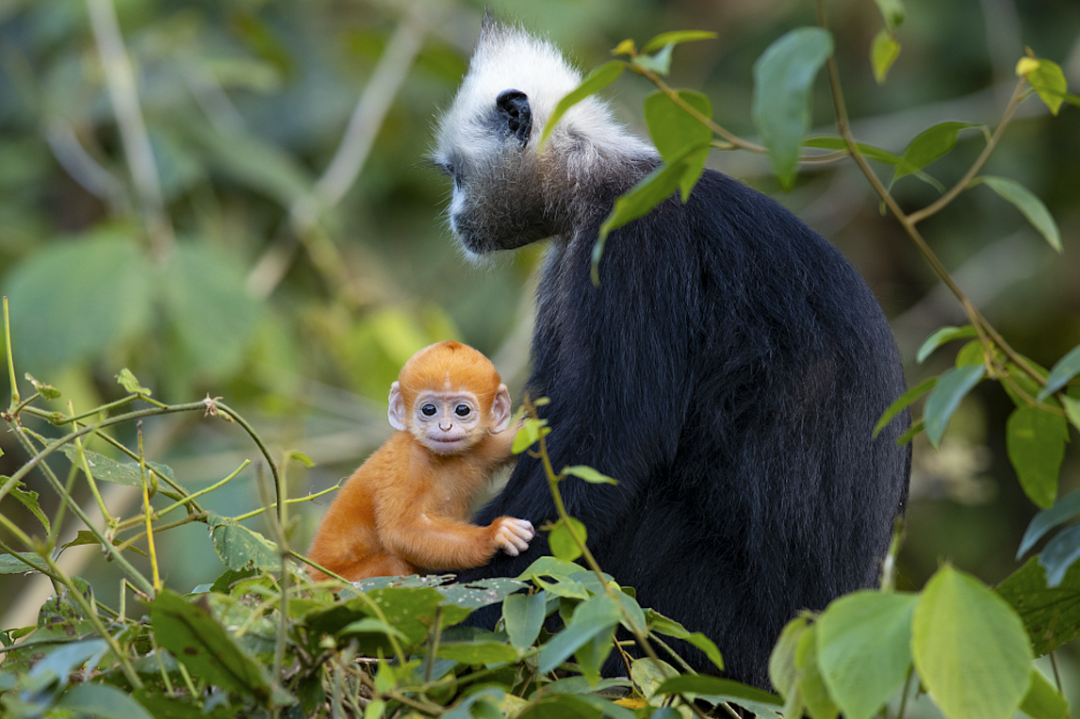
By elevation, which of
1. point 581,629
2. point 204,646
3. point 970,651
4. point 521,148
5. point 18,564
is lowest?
point 18,564

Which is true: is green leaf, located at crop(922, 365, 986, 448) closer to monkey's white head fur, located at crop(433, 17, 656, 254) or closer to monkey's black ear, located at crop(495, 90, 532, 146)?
monkey's white head fur, located at crop(433, 17, 656, 254)

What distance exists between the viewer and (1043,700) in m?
1.26

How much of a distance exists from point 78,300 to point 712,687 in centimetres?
308

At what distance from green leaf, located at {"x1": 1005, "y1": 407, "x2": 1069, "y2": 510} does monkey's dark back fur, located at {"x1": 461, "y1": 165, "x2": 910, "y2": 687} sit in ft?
2.67

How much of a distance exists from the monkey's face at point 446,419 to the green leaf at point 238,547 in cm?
50

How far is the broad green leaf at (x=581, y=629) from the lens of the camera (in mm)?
1205

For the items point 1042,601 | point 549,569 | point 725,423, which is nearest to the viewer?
point 549,569

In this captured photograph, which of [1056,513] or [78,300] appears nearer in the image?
[1056,513]

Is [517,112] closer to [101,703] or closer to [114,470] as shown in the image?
[114,470]

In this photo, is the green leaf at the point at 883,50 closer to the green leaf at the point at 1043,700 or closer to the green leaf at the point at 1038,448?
the green leaf at the point at 1038,448

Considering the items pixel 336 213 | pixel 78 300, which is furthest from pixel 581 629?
pixel 336 213

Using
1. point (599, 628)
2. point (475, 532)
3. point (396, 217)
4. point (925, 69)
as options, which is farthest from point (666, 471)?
point (925, 69)

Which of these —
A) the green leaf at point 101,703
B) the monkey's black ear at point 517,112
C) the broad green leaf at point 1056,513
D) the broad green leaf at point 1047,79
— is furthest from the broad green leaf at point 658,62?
the monkey's black ear at point 517,112

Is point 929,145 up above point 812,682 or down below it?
above
